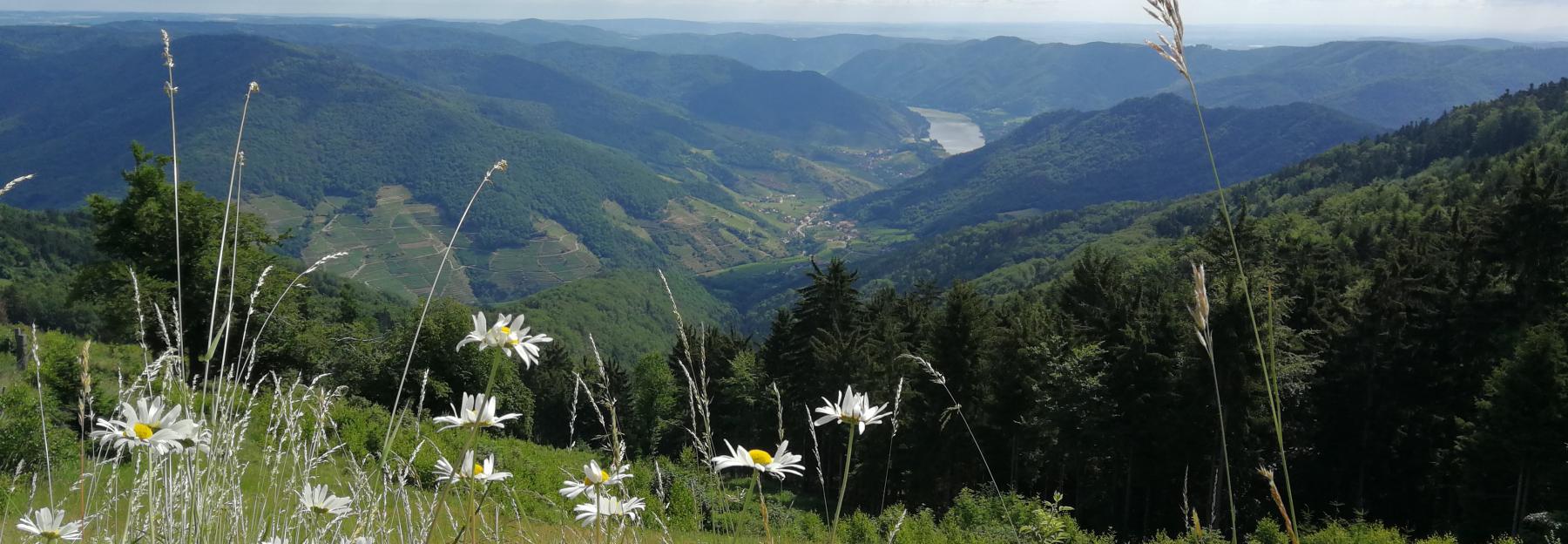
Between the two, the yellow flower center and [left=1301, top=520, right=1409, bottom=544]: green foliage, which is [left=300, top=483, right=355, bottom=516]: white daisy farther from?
[left=1301, top=520, right=1409, bottom=544]: green foliage

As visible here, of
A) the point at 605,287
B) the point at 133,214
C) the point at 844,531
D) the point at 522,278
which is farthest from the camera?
the point at 522,278

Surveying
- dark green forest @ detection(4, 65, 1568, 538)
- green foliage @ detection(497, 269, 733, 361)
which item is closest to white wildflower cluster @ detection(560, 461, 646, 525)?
dark green forest @ detection(4, 65, 1568, 538)

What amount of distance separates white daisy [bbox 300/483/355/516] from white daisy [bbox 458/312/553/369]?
1.70ft

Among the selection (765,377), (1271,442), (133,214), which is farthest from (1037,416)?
(133,214)

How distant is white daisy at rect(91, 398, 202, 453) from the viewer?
129 cm

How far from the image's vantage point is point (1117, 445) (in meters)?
20.3

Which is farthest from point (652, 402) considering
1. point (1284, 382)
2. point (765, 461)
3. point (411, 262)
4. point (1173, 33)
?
point (411, 262)

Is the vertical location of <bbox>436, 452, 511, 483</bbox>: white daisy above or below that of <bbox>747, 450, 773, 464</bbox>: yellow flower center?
below

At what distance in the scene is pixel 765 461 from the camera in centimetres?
163

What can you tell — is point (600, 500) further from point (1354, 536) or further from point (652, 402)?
point (652, 402)

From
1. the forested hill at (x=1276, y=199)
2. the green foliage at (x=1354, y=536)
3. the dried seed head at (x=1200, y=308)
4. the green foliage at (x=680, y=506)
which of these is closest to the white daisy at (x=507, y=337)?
the dried seed head at (x=1200, y=308)

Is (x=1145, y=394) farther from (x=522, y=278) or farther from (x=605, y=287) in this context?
(x=522, y=278)

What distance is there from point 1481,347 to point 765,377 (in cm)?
2111

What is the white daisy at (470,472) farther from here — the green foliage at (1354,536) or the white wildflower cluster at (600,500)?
the green foliage at (1354,536)
